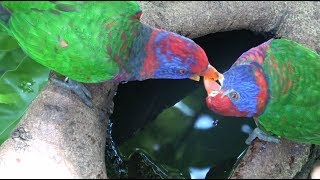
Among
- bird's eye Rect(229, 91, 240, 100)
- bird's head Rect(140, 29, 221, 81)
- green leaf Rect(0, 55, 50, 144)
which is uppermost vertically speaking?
bird's head Rect(140, 29, 221, 81)

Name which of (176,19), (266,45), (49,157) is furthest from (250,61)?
(49,157)

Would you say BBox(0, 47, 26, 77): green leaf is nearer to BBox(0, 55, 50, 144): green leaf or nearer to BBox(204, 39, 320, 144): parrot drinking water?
BBox(0, 55, 50, 144): green leaf

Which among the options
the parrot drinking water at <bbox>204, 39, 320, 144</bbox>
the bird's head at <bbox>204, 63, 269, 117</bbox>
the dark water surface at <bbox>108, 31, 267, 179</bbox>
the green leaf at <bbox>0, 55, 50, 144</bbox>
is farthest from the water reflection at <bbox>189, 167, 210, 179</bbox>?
the green leaf at <bbox>0, 55, 50, 144</bbox>

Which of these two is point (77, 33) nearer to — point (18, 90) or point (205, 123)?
point (18, 90)

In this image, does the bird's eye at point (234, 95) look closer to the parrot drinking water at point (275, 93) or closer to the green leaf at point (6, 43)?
the parrot drinking water at point (275, 93)

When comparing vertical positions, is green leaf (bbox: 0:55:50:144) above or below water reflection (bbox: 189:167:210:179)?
above

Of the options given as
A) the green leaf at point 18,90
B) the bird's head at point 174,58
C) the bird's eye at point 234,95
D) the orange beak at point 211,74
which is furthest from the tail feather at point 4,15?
A: the bird's eye at point 234,95

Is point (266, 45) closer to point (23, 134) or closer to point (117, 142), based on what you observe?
point (117, 142)
